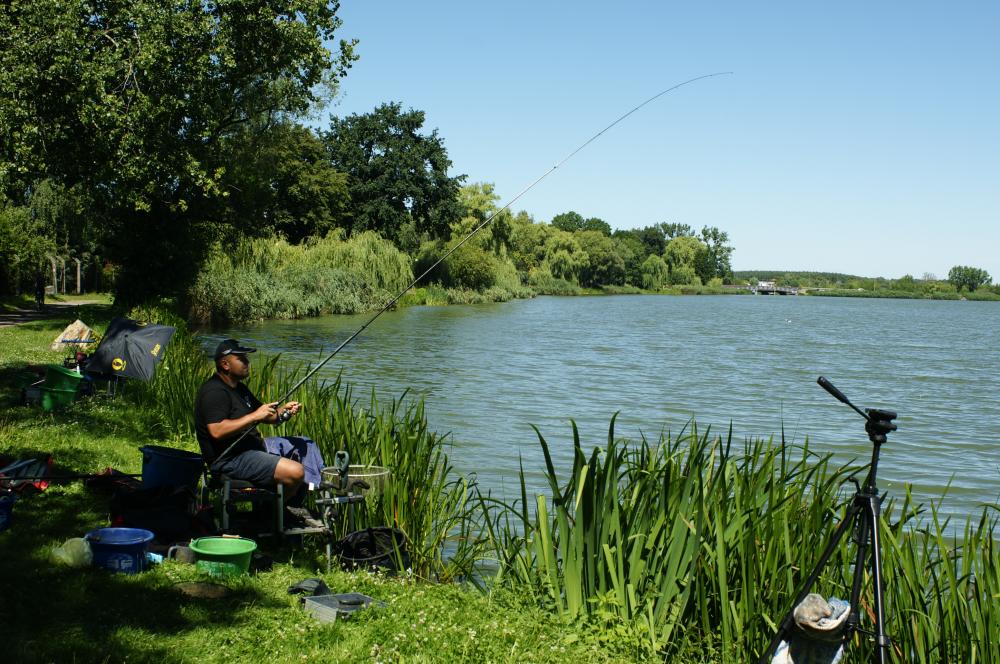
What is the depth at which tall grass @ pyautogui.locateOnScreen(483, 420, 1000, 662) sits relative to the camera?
400 cm

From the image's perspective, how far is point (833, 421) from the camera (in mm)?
14508

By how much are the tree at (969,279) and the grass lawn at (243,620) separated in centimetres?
15246

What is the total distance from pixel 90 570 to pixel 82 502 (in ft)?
5.33

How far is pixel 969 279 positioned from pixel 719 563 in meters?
155

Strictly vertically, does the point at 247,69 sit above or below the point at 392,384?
above

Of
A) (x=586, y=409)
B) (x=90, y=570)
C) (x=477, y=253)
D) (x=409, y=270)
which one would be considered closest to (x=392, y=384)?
(x=586, y=409)

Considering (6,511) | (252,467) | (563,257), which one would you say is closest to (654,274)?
(563,257)

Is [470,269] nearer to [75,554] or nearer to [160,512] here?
[160,512]

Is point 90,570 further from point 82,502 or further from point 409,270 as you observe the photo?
point 409,270

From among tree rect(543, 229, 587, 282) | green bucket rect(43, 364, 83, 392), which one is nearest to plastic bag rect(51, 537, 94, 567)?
green bucket rect(43, 364, 83, 392)

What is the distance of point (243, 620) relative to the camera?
418 centimetres

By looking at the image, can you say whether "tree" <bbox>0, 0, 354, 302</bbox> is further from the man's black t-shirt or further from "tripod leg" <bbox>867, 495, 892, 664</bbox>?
"tripod leg" <bbox>867, 495, 892, 664</bbox>

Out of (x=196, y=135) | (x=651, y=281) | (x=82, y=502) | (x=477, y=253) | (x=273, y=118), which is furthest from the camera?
(x=651, y=281)

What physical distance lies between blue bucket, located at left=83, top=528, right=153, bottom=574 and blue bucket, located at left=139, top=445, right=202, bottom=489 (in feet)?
3.50
